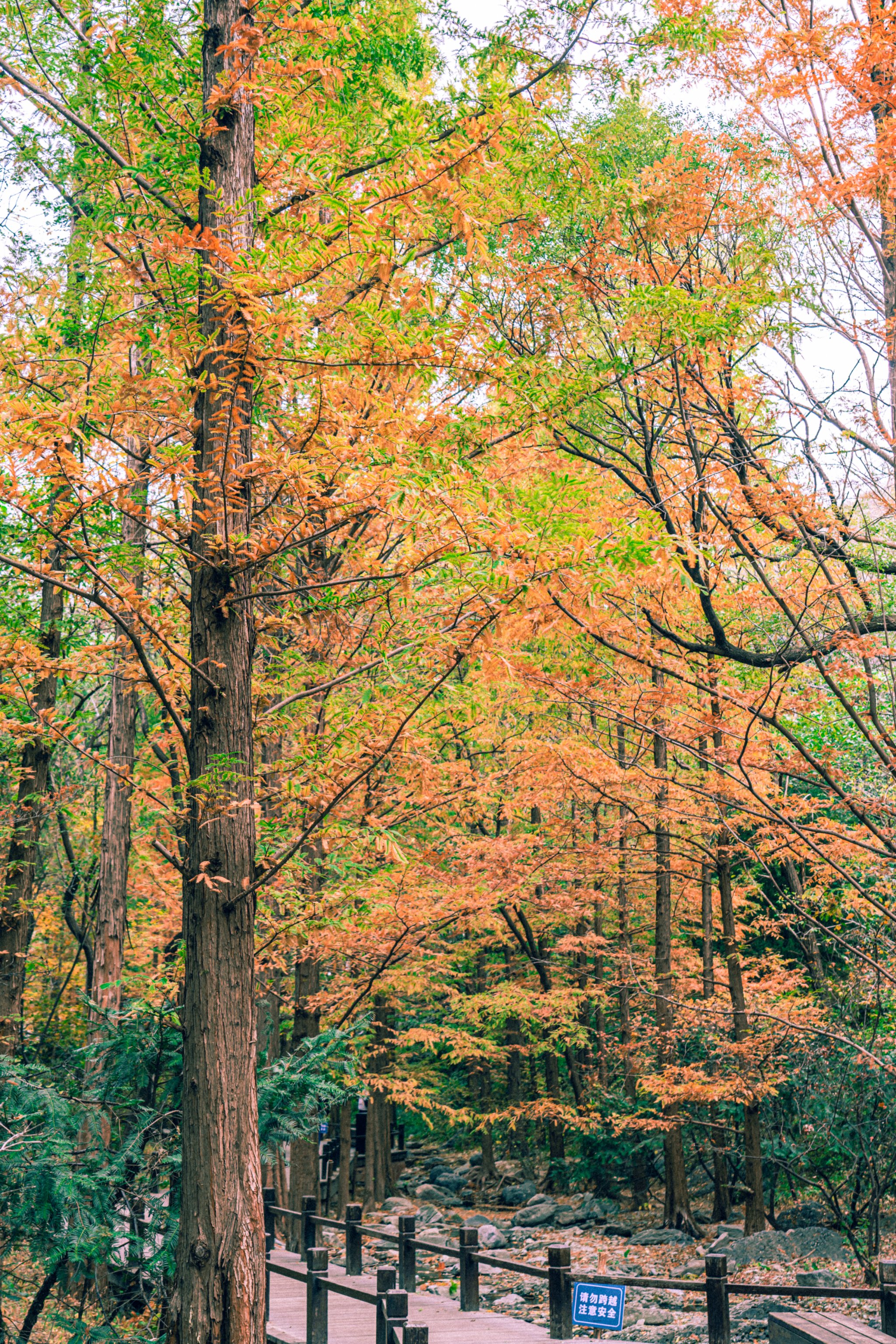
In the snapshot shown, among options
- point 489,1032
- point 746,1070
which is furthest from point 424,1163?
point 746,1070

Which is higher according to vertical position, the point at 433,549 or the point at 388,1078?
the point at 433,549

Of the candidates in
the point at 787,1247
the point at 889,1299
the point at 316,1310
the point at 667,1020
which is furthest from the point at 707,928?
the point at 889,1299

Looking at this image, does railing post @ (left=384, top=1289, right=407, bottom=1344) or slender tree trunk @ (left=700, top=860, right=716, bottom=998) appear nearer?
railing post @ (left=384, top=1289, right=407, bottom=1344)

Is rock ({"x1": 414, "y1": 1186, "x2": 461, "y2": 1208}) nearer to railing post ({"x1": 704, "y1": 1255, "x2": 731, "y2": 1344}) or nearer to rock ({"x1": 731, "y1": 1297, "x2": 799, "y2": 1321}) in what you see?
rock ({"x1": 731, "y1": 1297, "x2": 799, "y2": 1321})

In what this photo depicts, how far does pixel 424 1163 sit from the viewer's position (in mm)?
29125

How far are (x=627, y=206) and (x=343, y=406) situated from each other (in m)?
2.92

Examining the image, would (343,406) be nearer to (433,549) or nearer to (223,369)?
(223,369)

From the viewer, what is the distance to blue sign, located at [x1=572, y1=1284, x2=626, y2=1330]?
6008 mm

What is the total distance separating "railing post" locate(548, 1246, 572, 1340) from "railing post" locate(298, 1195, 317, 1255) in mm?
3030

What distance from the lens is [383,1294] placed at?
22.9 feet

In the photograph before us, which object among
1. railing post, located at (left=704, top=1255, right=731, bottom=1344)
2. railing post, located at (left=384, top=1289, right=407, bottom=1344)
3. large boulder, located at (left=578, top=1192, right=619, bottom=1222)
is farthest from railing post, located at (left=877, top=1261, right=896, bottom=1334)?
Result: large boulder, located at (left=578, top=1192, right=619, bottom=1222)

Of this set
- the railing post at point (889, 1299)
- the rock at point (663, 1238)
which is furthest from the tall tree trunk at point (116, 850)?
the rock at point (663, 1238)

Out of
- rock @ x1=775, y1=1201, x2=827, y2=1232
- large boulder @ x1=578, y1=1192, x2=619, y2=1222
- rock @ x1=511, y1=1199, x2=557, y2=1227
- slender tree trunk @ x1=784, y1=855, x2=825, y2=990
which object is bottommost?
rock @ x1=511, y1=1199, x2=557, y2=1227

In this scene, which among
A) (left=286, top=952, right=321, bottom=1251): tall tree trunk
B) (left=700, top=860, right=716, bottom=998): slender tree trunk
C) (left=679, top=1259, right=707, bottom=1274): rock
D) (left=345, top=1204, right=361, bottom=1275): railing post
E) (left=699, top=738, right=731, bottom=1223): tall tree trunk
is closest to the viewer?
(left=345, top=1204, right=361, bottom=1275): railing post
